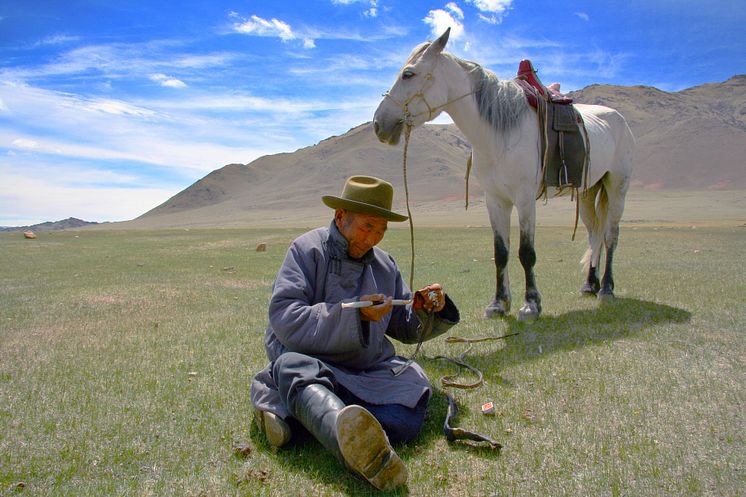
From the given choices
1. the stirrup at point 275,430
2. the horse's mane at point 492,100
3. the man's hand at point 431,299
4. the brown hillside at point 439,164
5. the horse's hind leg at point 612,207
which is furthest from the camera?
the brown hillside at point 439,164

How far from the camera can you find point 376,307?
3.11m

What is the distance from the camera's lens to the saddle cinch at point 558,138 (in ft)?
20.2

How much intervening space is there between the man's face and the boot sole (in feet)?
3.79

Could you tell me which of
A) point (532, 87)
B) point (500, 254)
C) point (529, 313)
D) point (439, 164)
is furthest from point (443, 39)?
point (439, 164)

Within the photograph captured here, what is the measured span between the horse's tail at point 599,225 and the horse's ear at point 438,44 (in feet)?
11.6

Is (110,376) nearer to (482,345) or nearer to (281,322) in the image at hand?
(281,322)

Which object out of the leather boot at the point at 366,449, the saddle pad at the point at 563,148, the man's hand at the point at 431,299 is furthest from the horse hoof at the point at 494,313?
the leather boot at the point at 366,449

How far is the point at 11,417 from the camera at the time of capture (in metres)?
3.59

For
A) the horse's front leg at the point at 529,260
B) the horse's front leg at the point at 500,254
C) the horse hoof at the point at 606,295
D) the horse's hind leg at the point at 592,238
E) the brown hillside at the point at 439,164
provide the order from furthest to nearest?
the brown hillside at the point at 439,164 < the horse's hind leg at the point at 592,238 < the horse hoof at the point at 606,295 < the horse's front leg at the point at 500,254 < the horse's front leg at the point at 529,260

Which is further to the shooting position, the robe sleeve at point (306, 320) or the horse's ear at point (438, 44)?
the horse's ear at point (438, 44)

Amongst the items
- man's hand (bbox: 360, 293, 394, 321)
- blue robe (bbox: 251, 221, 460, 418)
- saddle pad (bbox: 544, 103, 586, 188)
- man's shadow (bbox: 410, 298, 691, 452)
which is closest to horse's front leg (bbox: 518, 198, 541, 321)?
man's shadow (bbox: 410, 298, 691, 452)

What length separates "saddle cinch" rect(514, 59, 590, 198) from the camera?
20.2 feet

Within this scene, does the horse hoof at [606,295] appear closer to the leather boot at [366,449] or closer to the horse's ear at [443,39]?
the horse's ear at [443,39]

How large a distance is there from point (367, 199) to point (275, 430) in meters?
1.43
